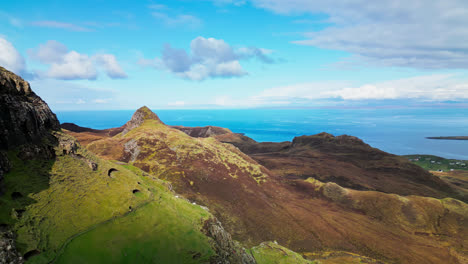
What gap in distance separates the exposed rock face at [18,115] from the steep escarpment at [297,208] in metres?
38.5

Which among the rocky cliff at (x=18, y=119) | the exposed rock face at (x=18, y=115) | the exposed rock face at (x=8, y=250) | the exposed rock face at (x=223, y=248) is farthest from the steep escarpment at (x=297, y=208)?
the exposed rock face at (x=8, y=250)

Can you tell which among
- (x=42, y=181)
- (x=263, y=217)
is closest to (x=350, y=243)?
(x=263, y=217)

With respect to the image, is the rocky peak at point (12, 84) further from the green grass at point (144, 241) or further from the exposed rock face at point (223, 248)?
the exposed rock face at point (223, 248)

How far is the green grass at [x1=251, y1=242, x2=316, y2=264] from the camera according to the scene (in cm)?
3603

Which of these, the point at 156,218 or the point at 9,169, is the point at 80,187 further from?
the point at 156,218

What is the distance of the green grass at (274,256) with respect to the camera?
36.0m

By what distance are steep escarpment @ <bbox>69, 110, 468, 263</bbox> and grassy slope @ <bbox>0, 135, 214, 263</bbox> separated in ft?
97.4

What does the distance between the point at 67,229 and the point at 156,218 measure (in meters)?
8.42

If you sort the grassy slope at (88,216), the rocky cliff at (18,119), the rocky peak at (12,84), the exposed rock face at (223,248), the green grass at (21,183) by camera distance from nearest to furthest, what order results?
the green grass at (21,183), the grassy slope at (88,216), the rocky cliff at (18,119), the rocky peak at (12,84), the exposed rock face at (223,248)

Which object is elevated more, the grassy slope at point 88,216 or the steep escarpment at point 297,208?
the grassy slope at point 88,216

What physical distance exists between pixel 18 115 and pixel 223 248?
27.8m

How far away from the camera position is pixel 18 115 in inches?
920

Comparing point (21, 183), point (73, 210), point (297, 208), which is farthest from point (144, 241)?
point (297, 208)

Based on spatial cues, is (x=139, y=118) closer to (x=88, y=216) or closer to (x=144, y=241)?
(x=88, y=216)
